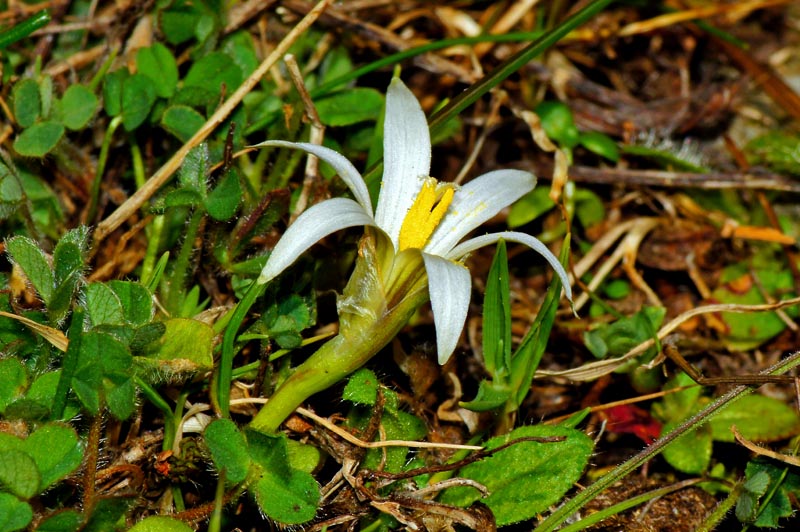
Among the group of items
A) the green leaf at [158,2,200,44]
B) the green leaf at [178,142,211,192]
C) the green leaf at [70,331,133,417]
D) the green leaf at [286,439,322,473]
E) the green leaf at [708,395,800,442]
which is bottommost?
the green leaf at [708,395,800,442]

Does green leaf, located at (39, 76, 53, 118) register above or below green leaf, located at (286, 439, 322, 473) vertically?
above

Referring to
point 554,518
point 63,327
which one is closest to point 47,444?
point 63,327

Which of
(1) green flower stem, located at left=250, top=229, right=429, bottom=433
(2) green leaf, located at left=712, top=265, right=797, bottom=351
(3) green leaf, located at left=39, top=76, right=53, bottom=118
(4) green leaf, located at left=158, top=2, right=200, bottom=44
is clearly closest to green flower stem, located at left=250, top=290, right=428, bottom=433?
(1) green flower stem, located at left=250, top=229, right=429, bottom=433

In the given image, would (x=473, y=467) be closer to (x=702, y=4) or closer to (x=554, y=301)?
(x=554, y=301)

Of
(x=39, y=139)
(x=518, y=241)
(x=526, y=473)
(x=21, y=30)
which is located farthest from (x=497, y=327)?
(x=21, y=30)

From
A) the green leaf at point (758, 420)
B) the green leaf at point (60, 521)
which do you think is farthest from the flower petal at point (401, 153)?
the green leaf at point (758, 420)

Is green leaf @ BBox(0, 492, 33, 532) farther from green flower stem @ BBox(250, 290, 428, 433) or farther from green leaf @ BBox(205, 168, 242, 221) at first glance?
green leaf @ BBox(205, 168, 242, 221)
